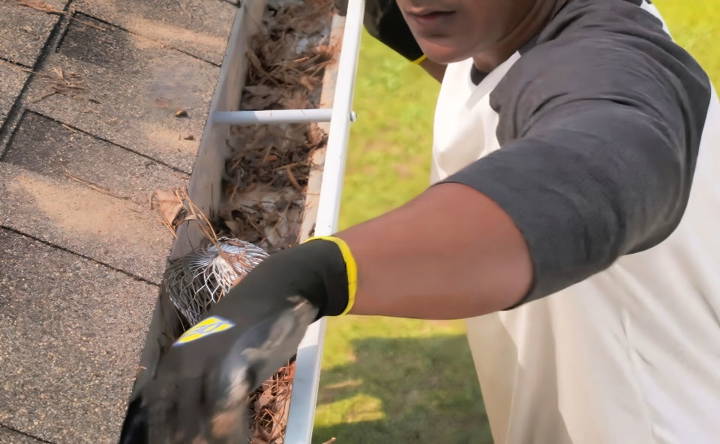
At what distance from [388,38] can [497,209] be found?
5.12ft

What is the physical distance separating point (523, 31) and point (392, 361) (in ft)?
7.84

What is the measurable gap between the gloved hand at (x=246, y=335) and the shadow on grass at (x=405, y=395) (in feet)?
8.03

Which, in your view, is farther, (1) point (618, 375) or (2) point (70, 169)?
(2) point (70, 169)

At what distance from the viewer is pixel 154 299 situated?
62.6 inches

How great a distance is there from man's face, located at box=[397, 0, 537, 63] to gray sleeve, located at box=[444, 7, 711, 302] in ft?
0.90

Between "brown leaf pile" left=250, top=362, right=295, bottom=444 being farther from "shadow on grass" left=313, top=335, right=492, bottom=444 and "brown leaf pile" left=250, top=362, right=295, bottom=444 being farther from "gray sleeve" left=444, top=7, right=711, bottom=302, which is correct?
A: "shadow on grass" left=313, top=335, right=492, bottom=444

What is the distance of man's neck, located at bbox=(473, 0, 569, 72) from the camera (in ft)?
4.74

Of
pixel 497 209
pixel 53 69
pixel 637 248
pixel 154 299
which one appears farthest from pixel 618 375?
pixel 53 69

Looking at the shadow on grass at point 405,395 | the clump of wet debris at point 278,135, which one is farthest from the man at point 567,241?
the shadow on grass at point 405,395

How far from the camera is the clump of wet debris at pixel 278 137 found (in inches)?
99.3

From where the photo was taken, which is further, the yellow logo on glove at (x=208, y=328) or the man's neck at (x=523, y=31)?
the man's neck at (x=523, y=31)

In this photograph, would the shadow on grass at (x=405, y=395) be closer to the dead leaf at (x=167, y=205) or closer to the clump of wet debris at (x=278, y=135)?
the clump of wet debris at (x=278, y=135)

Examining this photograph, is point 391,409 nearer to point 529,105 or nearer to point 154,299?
point 154,299

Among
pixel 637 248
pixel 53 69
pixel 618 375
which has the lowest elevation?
pixel 618 375
